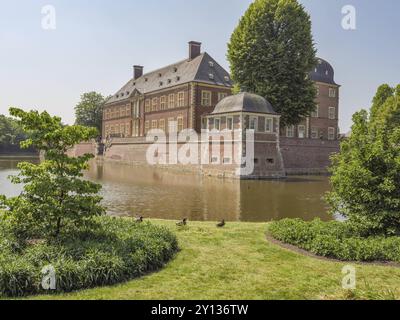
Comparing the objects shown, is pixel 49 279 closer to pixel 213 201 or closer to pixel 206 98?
pixel 213 201

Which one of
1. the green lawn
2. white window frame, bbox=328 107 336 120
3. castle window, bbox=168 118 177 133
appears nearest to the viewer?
the green lawn

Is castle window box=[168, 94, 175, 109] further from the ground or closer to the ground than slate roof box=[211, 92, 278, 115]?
further from the ground

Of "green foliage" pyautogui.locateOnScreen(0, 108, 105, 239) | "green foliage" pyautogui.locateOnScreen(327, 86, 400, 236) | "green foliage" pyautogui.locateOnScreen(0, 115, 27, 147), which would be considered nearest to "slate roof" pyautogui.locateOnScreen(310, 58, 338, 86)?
"green foliage" pyautogui.locateOnScreen(327, 86, 400, 236)

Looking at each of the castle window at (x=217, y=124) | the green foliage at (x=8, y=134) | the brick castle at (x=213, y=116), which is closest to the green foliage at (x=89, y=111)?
the brick castle at (x=213, y=116)

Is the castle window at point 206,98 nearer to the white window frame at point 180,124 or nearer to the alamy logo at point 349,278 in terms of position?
the white window frame at point 180,124

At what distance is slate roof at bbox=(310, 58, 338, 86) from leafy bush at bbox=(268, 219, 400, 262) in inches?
1903

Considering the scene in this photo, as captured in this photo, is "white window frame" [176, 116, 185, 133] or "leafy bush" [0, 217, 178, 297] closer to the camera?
"leafy bush" [0, 217, 178, 297]

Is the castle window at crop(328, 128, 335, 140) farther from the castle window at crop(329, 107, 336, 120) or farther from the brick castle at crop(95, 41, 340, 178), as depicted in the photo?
the castle window at crop(329, 107, 336, 120)

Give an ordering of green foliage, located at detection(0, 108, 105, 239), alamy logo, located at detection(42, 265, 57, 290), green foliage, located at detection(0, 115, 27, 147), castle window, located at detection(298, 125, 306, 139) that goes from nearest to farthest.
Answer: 1. alamy logo, located at detection(42, 265, 57, 290)
2. green foliage, located at detection(0, 108, 105, 239)
3. castle window, located at detection(298, 125, 306, 139)
4. green foliage, located at detection(0, 115, 27, 147)

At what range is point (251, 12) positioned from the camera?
3944cm

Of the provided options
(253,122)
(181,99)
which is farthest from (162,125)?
(253,122)

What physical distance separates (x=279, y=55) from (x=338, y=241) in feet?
105

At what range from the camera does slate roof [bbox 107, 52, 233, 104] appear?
165 feet

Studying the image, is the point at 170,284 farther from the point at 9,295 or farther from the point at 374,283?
the point at 374,283
